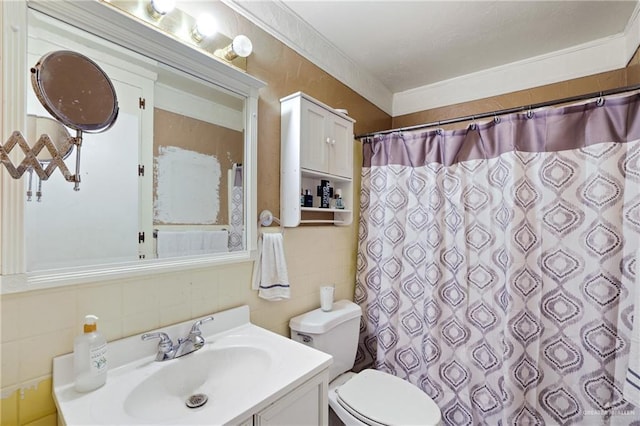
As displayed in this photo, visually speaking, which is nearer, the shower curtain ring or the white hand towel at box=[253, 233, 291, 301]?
the white hand towel at box=[253, 233, 291, 301]

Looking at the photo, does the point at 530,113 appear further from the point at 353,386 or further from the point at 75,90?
the point at 75,90

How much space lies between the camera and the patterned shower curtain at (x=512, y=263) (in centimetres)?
129

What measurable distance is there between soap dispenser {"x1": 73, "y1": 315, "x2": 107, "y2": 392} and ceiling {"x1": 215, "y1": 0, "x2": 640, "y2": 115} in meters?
1.36

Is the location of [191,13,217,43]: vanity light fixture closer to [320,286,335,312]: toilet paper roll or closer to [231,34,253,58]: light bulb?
[231,34,253,58]: light bulb

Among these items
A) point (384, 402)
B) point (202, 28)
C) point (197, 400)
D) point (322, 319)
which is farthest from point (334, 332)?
point (202, 28)

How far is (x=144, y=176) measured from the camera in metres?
1.02

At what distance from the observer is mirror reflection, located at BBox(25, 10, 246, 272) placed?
2.73 ft

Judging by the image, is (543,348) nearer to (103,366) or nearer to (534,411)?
(534,411)

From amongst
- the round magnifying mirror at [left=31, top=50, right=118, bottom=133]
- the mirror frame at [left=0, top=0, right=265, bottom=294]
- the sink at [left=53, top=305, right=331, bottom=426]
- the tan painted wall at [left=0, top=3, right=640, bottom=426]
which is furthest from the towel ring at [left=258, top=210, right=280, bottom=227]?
the round magnifying mirror at [left=31, top=50, right=118, bottom=133]

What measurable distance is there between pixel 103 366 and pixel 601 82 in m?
2.77

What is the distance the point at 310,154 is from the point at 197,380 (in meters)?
1.09

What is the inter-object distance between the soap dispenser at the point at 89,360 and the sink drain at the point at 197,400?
0.85 ft

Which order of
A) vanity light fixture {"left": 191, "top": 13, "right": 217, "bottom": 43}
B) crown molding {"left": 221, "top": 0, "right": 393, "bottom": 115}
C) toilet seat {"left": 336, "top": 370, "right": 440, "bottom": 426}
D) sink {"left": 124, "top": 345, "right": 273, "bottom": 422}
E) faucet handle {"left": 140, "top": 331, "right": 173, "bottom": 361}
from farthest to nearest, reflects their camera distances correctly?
crown molding {"left": 221, "top": 0, "right": 393, "bottom": 115} → toilet seat {"left": 336, "top": 370, "right": 440, "bottom": 426} → vanity light fixture {"left": 191, "top": 13, "right": 217, "bottom": 43} → faucet handle {"left": 140, "top": 331, "right": 173, "bottom": 361} → sink {"left": 124, "top": 345, "right": 273, "bottom": 422}

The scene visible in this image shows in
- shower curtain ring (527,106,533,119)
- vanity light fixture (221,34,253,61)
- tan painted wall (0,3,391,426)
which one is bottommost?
tan painted wall (0,3,391,426)
